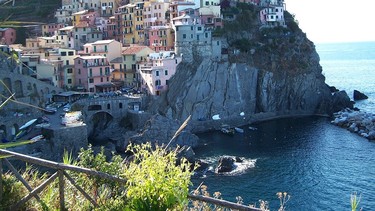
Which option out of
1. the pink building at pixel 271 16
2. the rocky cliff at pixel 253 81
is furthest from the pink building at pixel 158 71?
the pink building at pixel 271 16

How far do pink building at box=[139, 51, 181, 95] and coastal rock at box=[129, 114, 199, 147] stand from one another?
7977mm

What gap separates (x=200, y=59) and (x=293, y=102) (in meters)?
14.5

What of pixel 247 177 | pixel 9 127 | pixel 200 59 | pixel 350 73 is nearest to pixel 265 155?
pixel 247 177

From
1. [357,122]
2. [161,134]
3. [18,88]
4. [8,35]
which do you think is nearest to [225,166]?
[161,134]

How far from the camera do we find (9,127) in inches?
1587

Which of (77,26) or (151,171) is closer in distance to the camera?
(151,171)

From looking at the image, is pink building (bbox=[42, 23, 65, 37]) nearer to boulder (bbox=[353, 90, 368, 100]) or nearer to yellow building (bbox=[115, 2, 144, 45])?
yellow building (bbox=[115, 2, 144, 45])

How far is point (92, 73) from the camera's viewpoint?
176 ft

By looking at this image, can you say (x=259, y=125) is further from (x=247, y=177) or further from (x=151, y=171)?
(x=151, y=171)

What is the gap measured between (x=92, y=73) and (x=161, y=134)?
45.6ft

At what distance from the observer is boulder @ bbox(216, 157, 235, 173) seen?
1419 inches

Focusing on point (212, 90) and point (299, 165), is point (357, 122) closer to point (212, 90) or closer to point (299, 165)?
point (212, 90)

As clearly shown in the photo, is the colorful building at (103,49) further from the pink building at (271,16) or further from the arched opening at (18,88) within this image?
the pink building at (271,16)

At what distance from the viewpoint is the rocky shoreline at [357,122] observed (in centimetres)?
5033
